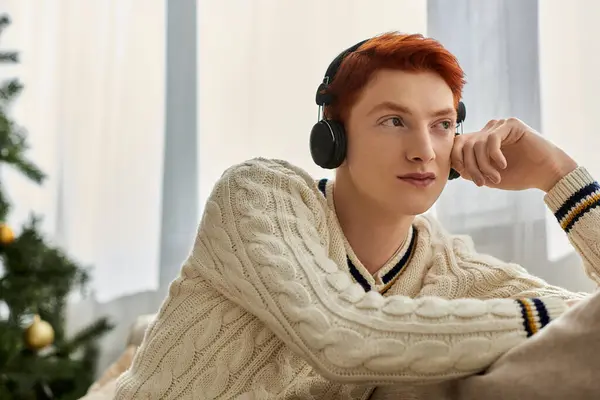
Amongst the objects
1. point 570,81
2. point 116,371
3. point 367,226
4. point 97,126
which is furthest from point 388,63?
point 97,126

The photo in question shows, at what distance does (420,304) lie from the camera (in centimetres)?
87

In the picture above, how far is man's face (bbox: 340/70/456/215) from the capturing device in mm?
1073

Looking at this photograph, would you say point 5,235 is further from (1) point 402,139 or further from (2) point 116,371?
(1) point 402,139

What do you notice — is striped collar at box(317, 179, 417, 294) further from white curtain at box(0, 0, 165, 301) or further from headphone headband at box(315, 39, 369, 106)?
white curtain at box(0, 0, 165, 301)

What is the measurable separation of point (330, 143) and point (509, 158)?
33 centimetres

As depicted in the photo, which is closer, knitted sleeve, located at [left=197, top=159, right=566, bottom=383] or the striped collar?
knitted sleeve, located at [left=197, top=159, right=566, bottom=383]

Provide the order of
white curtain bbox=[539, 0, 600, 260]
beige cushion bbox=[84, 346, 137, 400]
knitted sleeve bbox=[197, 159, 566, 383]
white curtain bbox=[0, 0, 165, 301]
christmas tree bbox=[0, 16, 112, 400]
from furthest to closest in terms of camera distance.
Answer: white curtain bbox=[0, 0, 165, 301]
christmas tree bbox=[0, 16, 112, 400]
beige cushion bbox=[84, 346, 137, 400]
white curtain bbox=[539, 0, 600, 260]
knitted sleeve bbox=[197, 159, 566, 383]

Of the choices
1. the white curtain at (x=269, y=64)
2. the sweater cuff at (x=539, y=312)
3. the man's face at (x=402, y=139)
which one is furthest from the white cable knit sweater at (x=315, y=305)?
the white curtain at (x=269, y=64)

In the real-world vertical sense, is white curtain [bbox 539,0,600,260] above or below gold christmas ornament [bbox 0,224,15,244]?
above

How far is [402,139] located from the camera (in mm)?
1071

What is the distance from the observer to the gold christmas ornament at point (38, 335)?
2.21 m

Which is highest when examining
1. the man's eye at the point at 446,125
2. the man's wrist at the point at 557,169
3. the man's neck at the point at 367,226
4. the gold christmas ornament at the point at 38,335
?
the man's eye at the point at 446,125

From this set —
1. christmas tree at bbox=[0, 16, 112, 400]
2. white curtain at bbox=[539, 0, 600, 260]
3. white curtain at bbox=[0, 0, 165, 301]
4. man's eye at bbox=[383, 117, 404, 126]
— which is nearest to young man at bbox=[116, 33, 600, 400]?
man's eye at bbox=[383, 117, 404, 126]

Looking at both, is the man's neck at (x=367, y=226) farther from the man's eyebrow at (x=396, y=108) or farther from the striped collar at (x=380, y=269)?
the man's eyebrow at (x=396, y=108)
